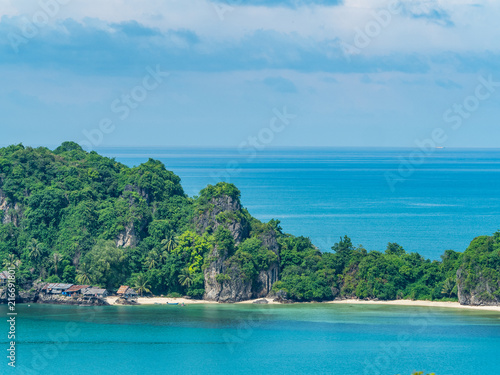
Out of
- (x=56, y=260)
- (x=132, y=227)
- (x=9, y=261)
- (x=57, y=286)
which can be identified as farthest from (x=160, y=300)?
(x=9, y=261)

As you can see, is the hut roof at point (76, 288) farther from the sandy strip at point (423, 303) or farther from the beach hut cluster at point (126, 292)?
the sandy strip at point (423, 303)

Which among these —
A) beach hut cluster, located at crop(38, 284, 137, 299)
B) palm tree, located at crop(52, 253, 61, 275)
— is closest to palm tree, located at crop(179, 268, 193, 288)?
beach hut cluster, located at crop(38, 284, 137, 299)

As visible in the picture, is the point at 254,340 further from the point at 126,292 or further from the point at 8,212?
the point at 8,212

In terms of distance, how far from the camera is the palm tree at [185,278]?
222ft

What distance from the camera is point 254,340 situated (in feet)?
178

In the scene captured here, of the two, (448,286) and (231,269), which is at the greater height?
(231,269)

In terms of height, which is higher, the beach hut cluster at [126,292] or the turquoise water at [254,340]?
the beach hut cluster at [126,292]

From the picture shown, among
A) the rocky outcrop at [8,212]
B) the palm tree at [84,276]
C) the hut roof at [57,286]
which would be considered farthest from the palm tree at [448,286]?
the rocky outcrop at [8,212]

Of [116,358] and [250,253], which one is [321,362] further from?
[250,253]

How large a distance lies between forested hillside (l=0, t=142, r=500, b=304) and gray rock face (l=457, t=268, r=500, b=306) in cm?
9

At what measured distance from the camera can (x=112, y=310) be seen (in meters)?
63.8

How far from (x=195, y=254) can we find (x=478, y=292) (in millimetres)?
25147

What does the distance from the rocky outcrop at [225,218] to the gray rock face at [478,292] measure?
791 inches

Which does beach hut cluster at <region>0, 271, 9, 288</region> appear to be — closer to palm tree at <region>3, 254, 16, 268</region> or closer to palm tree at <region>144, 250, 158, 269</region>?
palm tree at <region>3, 254, 16, 268</region>
